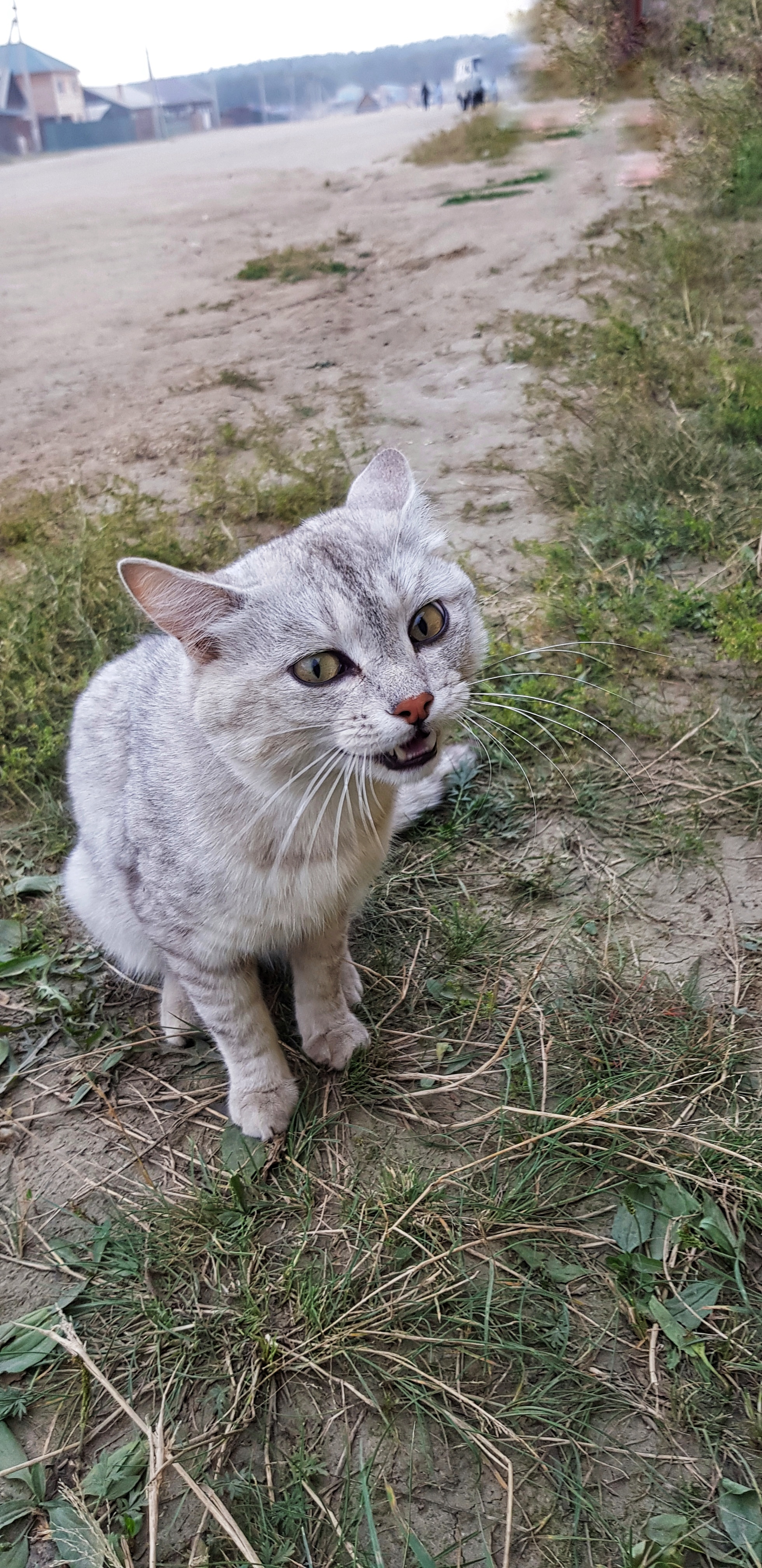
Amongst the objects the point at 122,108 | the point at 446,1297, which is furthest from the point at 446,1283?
the point at 122,108

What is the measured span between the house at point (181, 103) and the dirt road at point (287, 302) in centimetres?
7

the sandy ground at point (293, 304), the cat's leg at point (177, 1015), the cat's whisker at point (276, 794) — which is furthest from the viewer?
the sandy ground at point (293, 304)

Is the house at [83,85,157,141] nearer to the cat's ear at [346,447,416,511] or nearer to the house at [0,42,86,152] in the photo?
the house at [0,42,86,152]

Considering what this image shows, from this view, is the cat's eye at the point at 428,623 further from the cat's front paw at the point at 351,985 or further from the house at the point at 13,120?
the house at the point at 13,120

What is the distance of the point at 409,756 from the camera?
1.59 meters

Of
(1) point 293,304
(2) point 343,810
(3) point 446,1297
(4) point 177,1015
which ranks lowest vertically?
(3) point 446,1297

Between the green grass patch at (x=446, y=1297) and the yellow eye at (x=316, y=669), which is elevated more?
the yellow eye at (x=316, y=669)

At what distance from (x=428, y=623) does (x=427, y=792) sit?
1.00m

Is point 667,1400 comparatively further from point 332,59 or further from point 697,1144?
point 332,59

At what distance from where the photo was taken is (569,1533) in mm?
1344

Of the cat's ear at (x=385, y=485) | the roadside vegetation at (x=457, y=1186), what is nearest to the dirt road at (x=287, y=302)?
the roadside vegetation at (x=457, y=1186)

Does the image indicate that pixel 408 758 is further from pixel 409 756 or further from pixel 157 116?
pixel 157 116

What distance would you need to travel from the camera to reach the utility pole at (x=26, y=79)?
3.38 metres

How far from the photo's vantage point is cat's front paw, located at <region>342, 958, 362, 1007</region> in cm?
221
